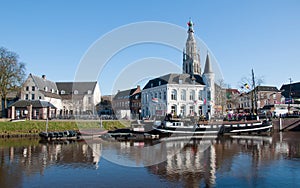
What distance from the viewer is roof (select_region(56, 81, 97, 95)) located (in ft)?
254

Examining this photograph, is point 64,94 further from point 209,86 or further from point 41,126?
point 209,86

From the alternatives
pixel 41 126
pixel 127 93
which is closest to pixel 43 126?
pixel 41 126

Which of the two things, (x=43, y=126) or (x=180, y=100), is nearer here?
(x=43, y=126)

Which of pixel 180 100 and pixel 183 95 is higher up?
pixel 183 95

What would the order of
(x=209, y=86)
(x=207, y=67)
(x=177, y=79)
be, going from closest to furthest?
1. (x=177, y=79)
2. (x=209, y=86)
3. (x=207, y=67)

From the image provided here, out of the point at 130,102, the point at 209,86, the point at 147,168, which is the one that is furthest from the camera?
the point at 130,102

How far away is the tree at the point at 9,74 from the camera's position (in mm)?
51469

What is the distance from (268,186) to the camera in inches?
650

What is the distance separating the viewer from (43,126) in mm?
46250

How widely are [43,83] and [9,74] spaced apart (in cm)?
1873

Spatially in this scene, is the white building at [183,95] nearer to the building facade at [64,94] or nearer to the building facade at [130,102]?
the building facade at [130,102]

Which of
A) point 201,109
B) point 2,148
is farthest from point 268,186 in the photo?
point 201,109

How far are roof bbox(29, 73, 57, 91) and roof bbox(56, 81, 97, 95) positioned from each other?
2473 millimetres

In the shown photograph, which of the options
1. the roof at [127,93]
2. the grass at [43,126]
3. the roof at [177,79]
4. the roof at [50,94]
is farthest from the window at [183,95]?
the roof at [50,94]
